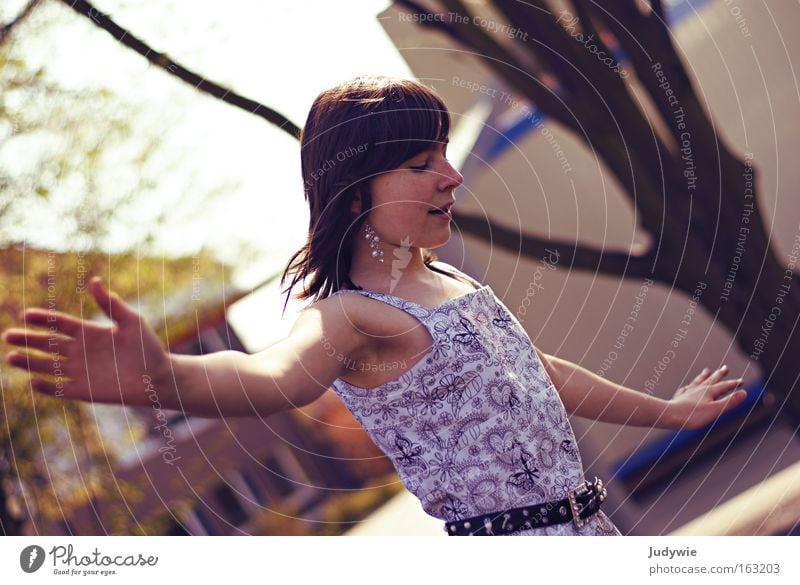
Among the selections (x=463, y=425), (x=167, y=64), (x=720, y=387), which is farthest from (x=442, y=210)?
(x=167, y=64)

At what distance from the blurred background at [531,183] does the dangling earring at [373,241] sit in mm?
352

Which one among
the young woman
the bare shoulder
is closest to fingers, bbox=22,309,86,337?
the young woman

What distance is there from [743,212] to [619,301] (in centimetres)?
55

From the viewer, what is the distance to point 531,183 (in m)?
2.01

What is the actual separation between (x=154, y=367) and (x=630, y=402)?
79 cm

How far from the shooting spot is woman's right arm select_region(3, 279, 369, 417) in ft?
2.78

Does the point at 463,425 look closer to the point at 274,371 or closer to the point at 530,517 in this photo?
the point at 530,517

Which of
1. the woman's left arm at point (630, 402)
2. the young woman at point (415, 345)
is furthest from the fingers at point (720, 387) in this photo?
the young woman at point (415, 345)

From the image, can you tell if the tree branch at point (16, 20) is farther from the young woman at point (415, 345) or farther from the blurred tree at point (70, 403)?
the young woman at point (415, 345)

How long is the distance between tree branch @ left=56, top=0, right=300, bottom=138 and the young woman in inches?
12.7
